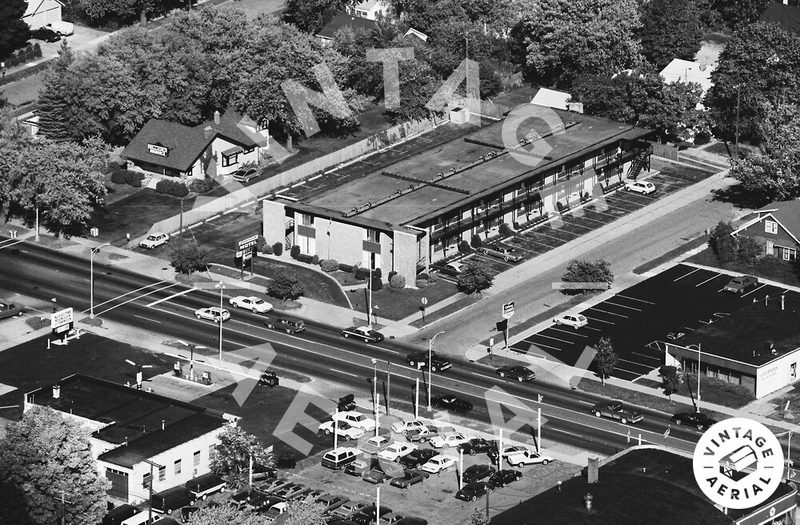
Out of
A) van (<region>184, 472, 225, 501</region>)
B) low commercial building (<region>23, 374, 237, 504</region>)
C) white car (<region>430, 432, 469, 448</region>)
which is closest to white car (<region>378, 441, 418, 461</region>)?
white car (<region>430, 432, 469, 448</region>)

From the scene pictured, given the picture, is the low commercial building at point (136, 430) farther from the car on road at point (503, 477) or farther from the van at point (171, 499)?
the car on road at point (503, 477)

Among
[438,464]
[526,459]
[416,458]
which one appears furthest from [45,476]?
[526,459]

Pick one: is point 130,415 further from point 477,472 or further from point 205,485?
point 477,472

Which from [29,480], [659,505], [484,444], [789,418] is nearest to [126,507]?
[29,480]

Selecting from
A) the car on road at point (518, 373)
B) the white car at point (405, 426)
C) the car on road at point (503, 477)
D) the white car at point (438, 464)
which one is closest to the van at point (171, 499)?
the white car at point (438, 464)

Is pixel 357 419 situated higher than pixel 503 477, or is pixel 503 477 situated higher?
pixel 357 419

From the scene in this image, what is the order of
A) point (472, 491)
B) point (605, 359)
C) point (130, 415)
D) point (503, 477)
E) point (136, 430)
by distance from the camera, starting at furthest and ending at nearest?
1. point (605, 359)
2. point (130, 415)
3. point (136, 430)
4. point (503, 477)
5. point (472, 491)
